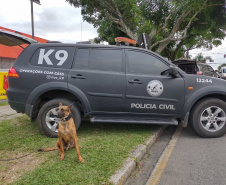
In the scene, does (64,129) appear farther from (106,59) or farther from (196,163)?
(196,163)

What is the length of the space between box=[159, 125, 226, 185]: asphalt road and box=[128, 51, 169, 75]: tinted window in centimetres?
153

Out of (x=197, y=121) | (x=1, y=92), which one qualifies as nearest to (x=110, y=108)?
(x=197, y=121)

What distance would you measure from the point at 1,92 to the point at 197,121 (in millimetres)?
7875

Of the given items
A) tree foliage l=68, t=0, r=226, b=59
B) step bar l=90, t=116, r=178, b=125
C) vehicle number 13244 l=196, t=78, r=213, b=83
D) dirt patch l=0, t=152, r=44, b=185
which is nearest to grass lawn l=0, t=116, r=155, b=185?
dirt patch l=0, t=152, r=44, b=185

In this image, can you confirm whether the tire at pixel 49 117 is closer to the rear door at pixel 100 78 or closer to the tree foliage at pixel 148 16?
the rear door at pixel 100 78

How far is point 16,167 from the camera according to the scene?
8.77 feet

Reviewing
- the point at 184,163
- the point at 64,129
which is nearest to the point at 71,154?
the point at 64,129

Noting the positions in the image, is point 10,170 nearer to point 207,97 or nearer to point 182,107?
point 182,107

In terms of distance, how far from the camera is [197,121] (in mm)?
3889

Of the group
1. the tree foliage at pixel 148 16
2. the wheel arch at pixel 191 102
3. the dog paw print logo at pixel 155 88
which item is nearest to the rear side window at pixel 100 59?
the dog paw print logo at pixel 155 88

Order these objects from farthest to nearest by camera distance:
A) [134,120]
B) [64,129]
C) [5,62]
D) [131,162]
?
[5,62] < [134,120] < [64,129] < [131,162]

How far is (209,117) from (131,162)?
209 centimetres

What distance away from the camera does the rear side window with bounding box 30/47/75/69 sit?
383 centimetres

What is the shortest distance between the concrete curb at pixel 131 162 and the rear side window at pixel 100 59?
152 cm
